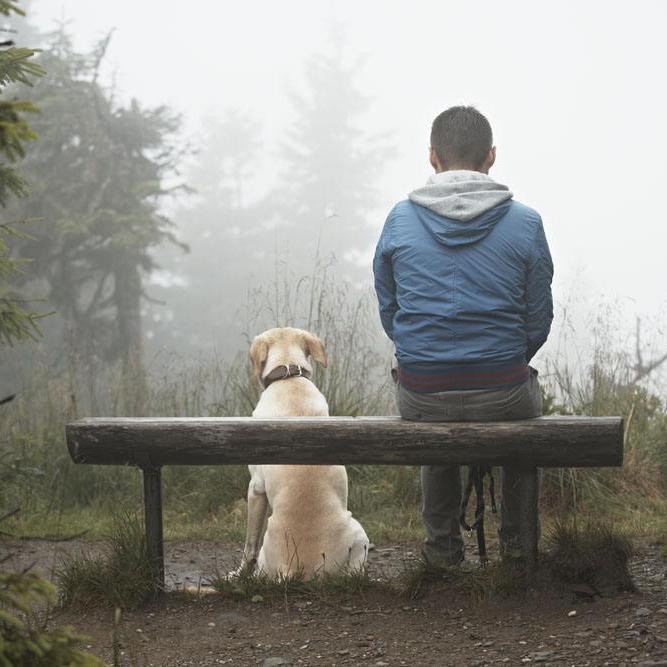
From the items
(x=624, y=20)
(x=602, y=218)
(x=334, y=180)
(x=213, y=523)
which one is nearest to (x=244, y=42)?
(x=624, y=20)

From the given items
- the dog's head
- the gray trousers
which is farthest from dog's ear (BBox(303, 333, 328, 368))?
the gray trousers

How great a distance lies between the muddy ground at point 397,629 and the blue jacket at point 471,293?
0.91 metres

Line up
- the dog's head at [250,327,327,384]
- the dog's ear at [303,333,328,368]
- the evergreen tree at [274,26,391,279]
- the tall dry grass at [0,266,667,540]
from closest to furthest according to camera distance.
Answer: the dog's head at [250,327,327,384] → the dog's ear at [303,333,328,368] → the tall dry grass at [0,266,667,540] → the evergreen tree at [274,26,391,279]

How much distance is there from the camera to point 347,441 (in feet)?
12.5

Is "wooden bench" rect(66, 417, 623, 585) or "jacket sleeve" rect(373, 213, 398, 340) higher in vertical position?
"jacket sleeve" rect(373, 213, 398, 340)

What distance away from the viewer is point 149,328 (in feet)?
109

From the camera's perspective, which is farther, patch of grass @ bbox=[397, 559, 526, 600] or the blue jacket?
patch of grass @ bbox=[397, 559, 526, 600]

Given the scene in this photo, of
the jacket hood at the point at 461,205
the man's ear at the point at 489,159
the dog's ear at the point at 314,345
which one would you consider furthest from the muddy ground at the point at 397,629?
the man's ear at the point at 489,159

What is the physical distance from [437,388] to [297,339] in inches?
47.0

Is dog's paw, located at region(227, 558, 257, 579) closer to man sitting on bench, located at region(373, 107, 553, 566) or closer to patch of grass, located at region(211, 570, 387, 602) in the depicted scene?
patch of grass, located at region(211, 570, 387, 602)

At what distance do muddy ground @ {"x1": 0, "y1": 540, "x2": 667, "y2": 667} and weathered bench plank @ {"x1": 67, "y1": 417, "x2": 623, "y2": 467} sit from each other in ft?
1.85

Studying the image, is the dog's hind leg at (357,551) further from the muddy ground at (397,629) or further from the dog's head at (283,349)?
the dog's head at (283,349)

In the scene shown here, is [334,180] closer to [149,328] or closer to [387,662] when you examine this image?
[149,328]

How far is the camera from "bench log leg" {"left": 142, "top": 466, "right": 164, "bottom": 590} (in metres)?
4.07
